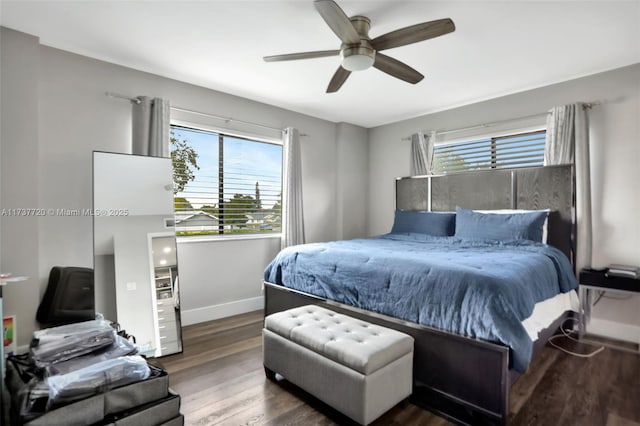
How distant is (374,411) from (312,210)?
321cm

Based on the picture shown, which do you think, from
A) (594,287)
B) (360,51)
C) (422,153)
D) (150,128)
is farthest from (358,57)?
(594,287)

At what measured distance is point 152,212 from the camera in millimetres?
2973

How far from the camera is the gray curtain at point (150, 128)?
3.09 metres

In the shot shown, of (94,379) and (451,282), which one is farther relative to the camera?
(451,282)

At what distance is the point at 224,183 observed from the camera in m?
3.91

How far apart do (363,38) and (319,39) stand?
54 cm

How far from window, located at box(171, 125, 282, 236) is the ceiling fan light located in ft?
6.83

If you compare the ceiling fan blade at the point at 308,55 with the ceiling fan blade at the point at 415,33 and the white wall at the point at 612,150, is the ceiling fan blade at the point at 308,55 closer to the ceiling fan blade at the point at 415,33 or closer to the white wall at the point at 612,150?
the ceiling fan blade at the point at 415,33

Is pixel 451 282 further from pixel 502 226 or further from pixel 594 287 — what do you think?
pixel 594 287

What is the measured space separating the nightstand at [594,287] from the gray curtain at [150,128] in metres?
4.09

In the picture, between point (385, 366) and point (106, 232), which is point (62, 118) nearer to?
point (106, 232)

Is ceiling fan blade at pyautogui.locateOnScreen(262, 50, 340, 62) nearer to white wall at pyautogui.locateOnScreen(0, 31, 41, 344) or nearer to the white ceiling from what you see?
the white ceiling

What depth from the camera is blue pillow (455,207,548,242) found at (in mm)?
3148

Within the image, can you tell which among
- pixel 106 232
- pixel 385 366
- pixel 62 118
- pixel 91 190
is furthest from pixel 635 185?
pixel 62 118
